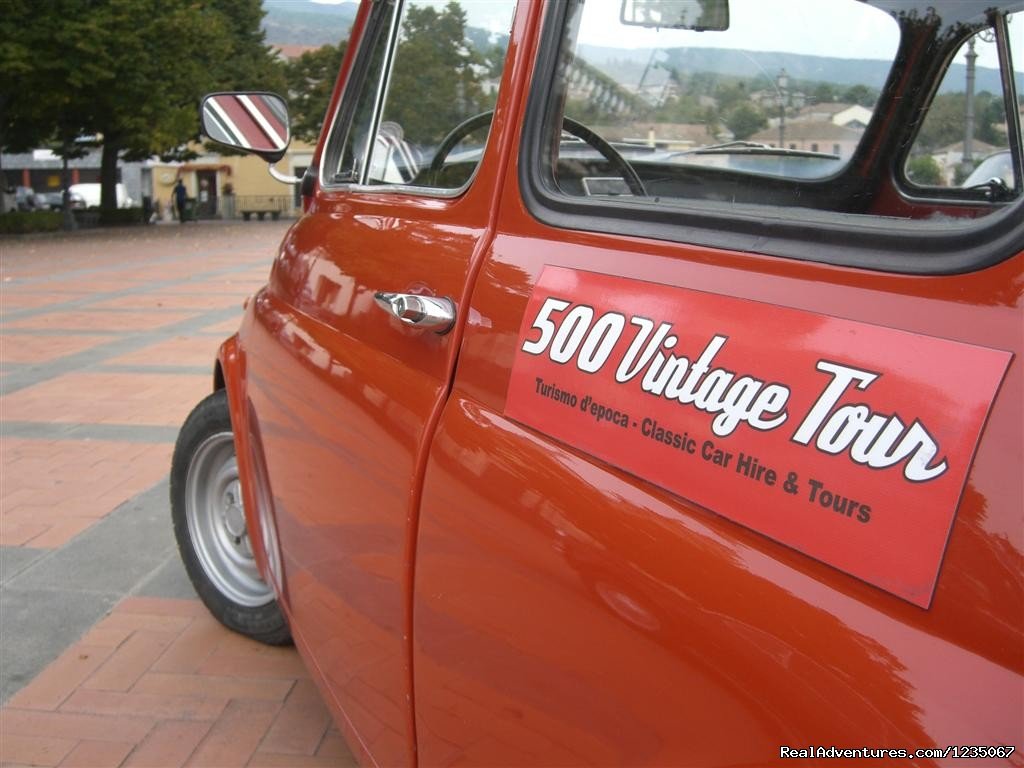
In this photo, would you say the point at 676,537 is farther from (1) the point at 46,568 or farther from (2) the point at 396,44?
(1) the point at 46,568

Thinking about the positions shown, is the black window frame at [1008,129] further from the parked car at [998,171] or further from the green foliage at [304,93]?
the green foliage at [304,93]

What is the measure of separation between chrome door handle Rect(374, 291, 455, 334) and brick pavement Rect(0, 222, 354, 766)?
133 cm

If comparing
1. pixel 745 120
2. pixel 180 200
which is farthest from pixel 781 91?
pixel 180 200

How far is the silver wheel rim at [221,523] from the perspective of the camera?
2.98m

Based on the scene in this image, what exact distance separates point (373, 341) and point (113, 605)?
1981 millimetres

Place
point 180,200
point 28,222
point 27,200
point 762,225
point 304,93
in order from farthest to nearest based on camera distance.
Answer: point 304,93, point 27,200, point 180,200, point 28,222, point 762,225

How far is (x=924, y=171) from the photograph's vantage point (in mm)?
1959

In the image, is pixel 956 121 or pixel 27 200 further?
pixel 27 200

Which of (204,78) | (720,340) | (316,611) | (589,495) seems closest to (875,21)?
(720,340)

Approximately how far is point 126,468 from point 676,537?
→ 4123mm

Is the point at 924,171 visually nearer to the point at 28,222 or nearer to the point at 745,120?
the point at 745,120

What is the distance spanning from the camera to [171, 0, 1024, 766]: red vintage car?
92 cm

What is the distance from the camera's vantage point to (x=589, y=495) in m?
1.22

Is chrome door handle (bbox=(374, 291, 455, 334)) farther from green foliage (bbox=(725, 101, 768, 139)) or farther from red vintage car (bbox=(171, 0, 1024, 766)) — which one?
green foliage (bbox=(725, 101, 768, 139))
